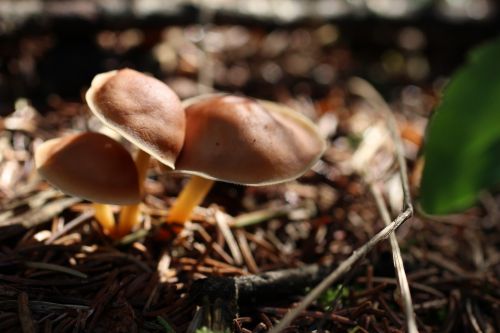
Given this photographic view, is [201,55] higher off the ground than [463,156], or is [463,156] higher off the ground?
[463,156]

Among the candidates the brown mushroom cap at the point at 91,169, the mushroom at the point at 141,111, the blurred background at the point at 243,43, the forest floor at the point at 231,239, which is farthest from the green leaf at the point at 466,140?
the blurred background at the point at 243,43

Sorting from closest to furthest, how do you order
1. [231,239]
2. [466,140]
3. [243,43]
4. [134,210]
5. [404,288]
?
[466,140] → [404,288] → [134,210] → [231,239] → [243,43]

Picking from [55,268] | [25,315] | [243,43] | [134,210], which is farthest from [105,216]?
[243,43]

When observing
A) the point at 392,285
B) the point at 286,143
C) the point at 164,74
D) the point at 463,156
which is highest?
the point at 463,156

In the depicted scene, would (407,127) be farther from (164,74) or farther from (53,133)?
(53,133)

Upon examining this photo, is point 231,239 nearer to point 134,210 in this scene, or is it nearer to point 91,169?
point 134,210

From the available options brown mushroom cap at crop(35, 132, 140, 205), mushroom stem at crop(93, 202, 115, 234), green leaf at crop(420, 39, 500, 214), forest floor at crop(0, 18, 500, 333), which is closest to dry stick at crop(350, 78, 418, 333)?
forest floor at crop(0, 18, 500, 333)

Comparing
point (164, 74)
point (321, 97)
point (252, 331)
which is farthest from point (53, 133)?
point (321, 97)

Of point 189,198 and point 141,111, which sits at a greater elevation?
point 141,111
